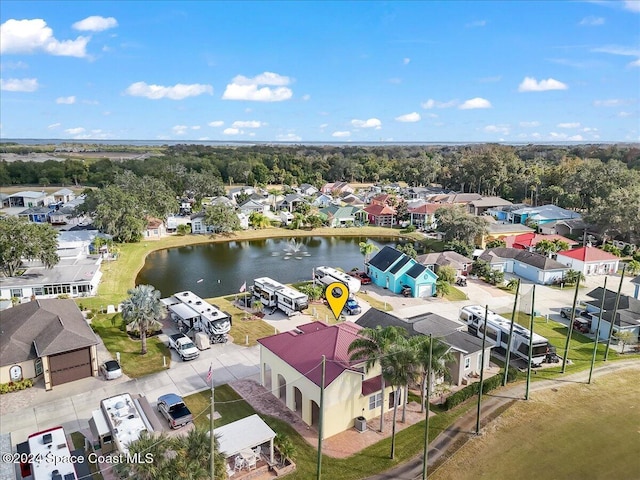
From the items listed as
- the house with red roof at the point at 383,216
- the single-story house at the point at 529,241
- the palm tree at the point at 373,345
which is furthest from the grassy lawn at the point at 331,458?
the house with red roof at the point at 383,216

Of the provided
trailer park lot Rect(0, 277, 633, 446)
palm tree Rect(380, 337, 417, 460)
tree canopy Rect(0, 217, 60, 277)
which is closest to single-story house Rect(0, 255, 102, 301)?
tree canopy Rect(0, 217, 60, 277)

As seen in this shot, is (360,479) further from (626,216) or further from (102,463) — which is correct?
(626,216)

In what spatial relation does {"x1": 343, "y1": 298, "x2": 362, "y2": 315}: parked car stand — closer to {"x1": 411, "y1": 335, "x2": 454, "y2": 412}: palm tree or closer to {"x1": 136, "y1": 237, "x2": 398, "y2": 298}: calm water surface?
{"x1": 136, "y1": 237, "x2": 398, "y2": 298}: calm water surface

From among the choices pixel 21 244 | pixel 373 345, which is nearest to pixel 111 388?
pixel 373 345

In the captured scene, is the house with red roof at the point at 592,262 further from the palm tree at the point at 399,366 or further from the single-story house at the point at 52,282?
the single-story house at the point at 52,282

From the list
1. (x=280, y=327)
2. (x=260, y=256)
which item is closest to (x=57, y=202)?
(x=260, y=256)

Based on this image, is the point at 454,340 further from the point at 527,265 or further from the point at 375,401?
the point at 527,265
